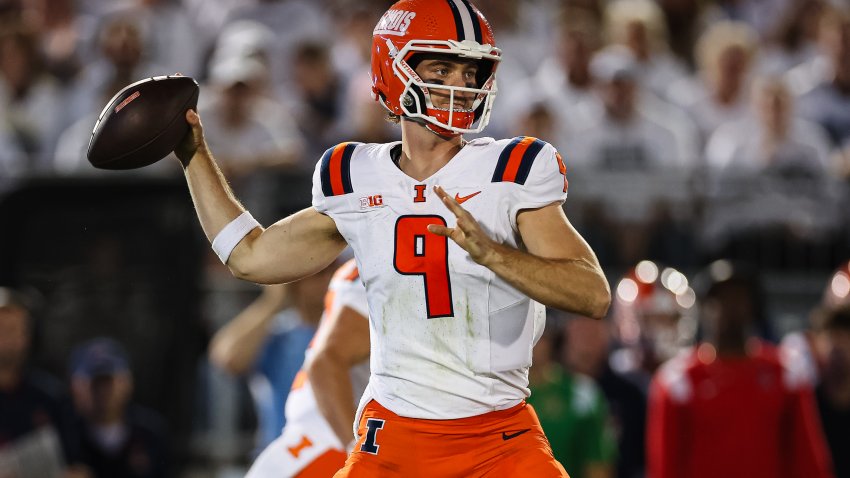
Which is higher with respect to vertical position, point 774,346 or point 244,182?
point 244,182

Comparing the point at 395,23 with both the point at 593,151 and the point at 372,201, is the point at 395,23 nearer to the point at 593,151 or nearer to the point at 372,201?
the point at 372,201

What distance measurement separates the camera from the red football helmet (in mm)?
4266

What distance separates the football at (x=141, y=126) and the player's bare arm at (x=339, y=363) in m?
→ 0.89

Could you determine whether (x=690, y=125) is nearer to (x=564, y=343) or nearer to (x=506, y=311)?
(x=564, y=343)

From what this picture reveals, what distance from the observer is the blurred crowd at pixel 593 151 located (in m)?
8.20

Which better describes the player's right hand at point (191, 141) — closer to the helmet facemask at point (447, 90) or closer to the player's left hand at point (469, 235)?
the helmet facemask at point (447, 90)

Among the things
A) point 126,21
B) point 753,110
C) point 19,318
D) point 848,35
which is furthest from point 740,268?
point 126,21

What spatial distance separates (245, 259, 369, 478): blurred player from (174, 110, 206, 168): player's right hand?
77 centimetres

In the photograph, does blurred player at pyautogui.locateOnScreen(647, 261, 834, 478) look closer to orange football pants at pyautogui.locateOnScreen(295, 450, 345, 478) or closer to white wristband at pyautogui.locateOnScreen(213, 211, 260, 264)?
orange football pants at pyautogui.locateOnScreen(295, 450, 345, 478)

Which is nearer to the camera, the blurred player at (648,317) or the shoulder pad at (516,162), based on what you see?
the shoulder pad at (516,162)

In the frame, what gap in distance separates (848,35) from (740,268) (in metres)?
3.10

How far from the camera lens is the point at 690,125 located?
10.8 m

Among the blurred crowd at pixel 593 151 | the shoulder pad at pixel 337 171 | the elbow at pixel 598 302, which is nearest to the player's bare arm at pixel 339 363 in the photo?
the shoulder pad at pixel 337 171

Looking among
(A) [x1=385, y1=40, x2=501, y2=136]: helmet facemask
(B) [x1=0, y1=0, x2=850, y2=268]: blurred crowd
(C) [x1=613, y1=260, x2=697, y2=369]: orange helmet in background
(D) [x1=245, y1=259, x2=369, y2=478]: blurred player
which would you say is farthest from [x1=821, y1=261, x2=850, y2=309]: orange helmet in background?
(A) [x1=385, y1=40, x2=501, y2=136]: helmet facemask
